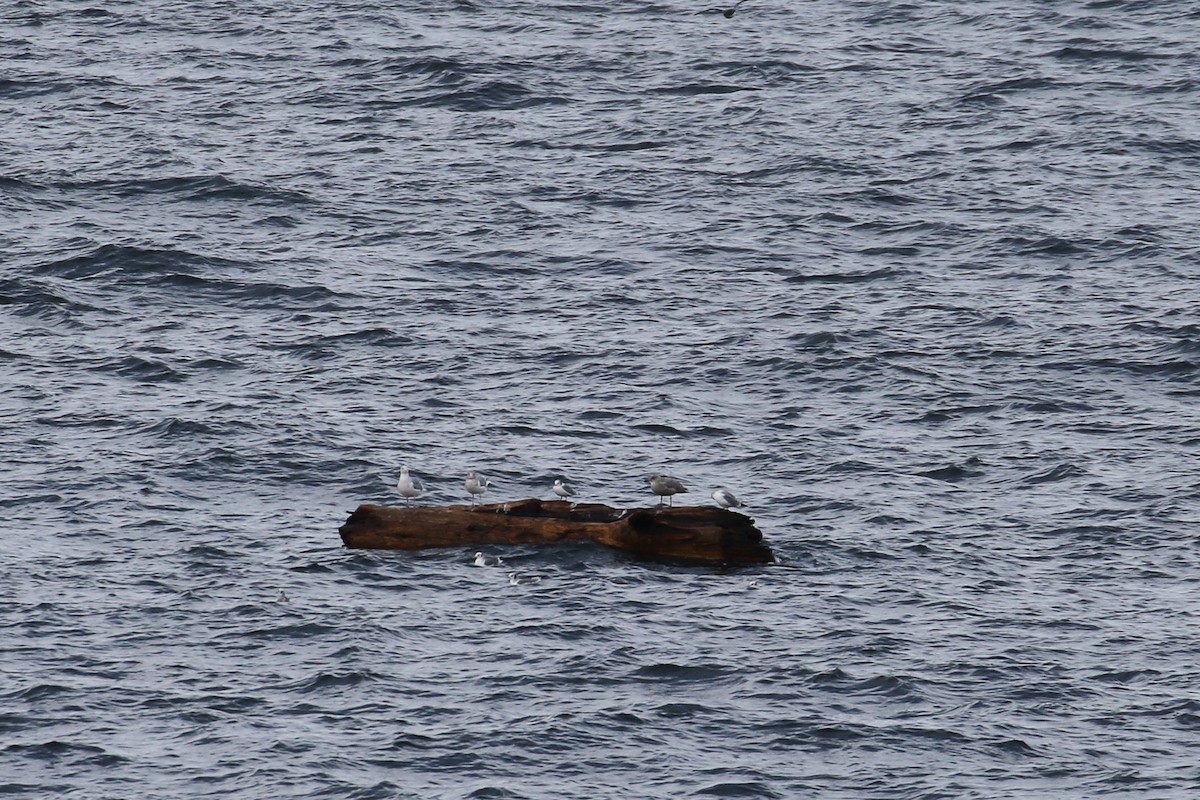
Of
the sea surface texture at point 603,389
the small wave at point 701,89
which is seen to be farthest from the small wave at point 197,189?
the small wave at point 701,89

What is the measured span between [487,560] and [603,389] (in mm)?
10419

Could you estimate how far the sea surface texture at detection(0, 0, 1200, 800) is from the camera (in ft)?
98.5

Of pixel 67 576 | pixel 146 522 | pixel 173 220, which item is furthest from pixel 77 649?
pixel 173 220

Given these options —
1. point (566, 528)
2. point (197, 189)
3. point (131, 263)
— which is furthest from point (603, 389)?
point (197, 189)

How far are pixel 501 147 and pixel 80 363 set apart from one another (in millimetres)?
20866

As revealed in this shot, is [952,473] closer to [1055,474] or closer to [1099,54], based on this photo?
[1055,474]

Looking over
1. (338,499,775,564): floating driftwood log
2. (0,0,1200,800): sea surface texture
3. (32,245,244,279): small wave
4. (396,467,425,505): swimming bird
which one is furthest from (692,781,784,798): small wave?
(32,245,244,279): small wave

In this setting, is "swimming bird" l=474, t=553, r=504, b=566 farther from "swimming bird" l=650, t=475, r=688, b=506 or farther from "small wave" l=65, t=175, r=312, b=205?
"small wave" l=65, t=175, r=312, b=205

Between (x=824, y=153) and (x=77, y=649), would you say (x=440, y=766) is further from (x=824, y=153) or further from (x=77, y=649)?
(x=824, y=153)

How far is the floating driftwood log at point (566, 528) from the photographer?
112 feet

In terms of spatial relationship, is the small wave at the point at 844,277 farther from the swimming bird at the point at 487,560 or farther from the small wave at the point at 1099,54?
the small wave at the point at 1099,54

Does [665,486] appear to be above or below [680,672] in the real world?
above

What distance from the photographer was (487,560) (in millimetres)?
35000

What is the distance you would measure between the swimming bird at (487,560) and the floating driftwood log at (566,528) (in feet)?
0.82
